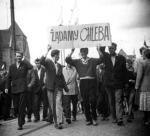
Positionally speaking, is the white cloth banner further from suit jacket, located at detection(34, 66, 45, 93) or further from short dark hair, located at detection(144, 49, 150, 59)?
suit jacket, located at detection(34, 66, 45, 93)

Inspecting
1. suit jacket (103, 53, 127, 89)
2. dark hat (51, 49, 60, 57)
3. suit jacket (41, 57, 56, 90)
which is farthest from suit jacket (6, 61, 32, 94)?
suit jacket (103, 53, 127, 89)

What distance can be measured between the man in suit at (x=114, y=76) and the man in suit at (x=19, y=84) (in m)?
2.23

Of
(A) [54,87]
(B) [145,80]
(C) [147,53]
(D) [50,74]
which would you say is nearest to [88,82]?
(A) [54,87]

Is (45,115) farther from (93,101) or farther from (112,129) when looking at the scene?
(112,129)

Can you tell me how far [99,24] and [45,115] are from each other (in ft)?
12.3

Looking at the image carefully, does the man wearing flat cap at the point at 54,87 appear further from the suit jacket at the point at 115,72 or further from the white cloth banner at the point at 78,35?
the suit jacket at the point at 115,72

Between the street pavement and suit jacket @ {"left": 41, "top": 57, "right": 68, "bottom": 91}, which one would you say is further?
suit jacket @ {"left": 41, "top": 57, "right": 68, "bottom": 91}

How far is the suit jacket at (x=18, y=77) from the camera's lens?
9.71 metres

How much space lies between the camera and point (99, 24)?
10.2 m

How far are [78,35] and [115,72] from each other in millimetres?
1516

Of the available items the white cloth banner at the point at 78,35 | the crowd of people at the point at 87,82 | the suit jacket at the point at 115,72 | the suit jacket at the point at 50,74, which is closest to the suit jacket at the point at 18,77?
the crowd of people at the point at 87,82

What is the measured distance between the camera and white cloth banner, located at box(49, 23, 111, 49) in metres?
10.0

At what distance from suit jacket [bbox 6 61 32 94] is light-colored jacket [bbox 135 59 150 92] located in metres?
3.07

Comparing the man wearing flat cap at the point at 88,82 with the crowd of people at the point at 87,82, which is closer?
the crowd of people at the point at 87,82
